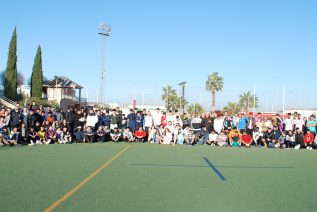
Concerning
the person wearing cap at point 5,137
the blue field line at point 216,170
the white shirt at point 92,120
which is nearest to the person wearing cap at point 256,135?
the blue field line at point 216,170

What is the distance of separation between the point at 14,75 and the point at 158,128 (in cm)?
2982

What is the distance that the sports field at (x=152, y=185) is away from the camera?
5.63m

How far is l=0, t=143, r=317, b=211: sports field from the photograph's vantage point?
5633 mm

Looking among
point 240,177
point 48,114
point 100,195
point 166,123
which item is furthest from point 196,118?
point 100,195

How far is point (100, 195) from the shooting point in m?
6.17

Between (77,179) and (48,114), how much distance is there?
11068mm

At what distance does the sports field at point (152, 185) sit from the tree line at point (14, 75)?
33795 millimetres

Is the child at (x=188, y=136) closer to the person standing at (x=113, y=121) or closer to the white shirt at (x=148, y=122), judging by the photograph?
the white shirt at (x=148, y=122)

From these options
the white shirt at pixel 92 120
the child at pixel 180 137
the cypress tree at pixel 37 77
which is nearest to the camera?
the white shirt at pixel 92 120

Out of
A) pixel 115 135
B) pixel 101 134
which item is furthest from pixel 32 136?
pixel 115 135

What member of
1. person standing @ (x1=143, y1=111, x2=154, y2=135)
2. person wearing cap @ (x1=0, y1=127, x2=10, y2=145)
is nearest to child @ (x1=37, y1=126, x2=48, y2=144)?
person wearing cap @ (x1=0, y1=127, x2=10, y2=145)

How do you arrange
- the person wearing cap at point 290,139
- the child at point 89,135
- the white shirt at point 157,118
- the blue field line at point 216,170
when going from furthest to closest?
the white shirt at point 157,118
the child at point 89,135
the person wearing cap at point 290,139
the blue field line at point 216,170

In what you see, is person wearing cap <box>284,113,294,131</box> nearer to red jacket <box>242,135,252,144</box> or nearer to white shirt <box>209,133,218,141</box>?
red jacket <box>242,135,252,144</box>

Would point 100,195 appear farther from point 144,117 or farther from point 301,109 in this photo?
point 301,109
